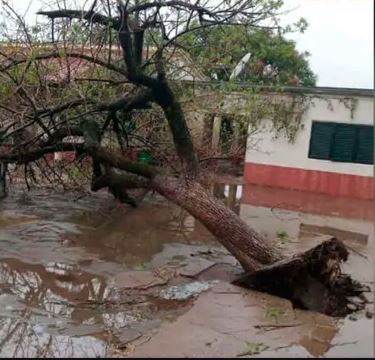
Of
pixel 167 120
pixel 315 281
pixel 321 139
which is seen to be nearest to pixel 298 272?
pixel 315 281

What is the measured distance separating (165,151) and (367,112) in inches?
283

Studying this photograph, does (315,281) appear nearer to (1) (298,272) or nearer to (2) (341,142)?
(1) (298,272)

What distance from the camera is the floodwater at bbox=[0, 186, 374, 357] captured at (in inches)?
186

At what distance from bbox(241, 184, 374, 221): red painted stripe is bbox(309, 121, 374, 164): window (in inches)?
46.3

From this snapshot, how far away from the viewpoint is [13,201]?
11.4m

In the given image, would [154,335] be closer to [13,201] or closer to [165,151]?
[165,151]

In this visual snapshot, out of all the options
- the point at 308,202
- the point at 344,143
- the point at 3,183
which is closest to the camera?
the point at 3,183

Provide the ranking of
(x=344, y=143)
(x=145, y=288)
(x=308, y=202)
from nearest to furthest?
(x=145, y=288) < (x=308, y=202) < (x=344, y=143)

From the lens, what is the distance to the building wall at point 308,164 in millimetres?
14938

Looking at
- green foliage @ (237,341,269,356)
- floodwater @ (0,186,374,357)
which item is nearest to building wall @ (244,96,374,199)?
floodwater @ (0,186,374,357)

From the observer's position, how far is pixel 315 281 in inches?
237

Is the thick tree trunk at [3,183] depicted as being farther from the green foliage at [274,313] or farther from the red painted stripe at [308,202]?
the green foliage at [274,313]

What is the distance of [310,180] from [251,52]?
359 inches

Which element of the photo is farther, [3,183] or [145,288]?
[3,183]
